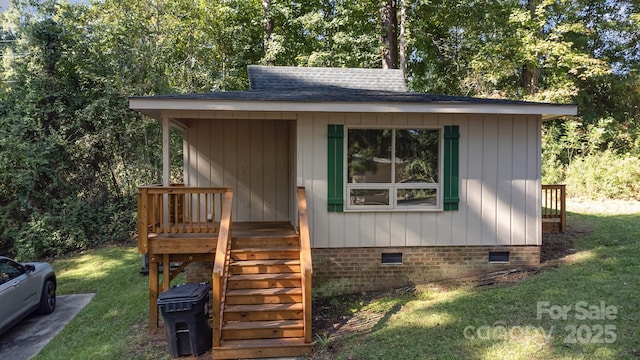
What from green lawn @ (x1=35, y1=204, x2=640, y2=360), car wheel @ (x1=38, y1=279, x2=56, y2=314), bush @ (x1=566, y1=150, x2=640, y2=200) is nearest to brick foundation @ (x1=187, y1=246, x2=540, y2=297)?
green lawn @ (x1=35, y1=204, x2=640, y2=360)

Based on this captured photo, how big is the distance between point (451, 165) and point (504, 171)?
957 millimetres

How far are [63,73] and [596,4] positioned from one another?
24.0 m

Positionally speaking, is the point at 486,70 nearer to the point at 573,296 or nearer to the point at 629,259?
the point at 629,259

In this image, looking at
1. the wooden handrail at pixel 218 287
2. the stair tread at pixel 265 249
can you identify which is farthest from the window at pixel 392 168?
the wooden handrail at pixel 218 287

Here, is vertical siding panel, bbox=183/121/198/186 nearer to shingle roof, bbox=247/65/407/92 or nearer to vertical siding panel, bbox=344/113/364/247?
shingle roof, bbox=247/65/407/92

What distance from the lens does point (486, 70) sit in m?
18.8

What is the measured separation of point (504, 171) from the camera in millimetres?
6941

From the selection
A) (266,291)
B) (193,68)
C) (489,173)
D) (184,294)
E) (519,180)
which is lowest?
(266,291)

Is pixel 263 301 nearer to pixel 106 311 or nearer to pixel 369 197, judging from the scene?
pixel 369 197

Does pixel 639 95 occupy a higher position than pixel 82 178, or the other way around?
pixel 639 95

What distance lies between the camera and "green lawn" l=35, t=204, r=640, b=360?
443 cm

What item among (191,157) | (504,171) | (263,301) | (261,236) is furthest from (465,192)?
(191,157)

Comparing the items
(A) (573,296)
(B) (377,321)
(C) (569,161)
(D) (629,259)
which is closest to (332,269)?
(B) (377,321)

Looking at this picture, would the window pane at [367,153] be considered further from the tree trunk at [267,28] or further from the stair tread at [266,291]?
the tree trunk at [267,28]
